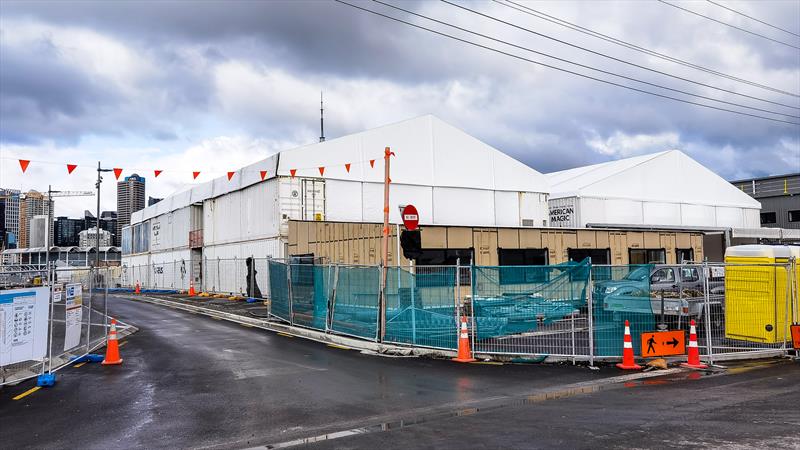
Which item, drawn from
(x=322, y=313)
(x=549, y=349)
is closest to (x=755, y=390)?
(x=549, y=349)

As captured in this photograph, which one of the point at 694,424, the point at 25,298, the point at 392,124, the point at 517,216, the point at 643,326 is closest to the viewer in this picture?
the point at 694,424

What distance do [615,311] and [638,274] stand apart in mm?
1016

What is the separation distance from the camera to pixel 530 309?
1259 cm

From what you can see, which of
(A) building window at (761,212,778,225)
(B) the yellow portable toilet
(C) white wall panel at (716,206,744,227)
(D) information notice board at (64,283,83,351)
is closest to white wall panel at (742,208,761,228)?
(C) white wall panel at (716,206,744,227)

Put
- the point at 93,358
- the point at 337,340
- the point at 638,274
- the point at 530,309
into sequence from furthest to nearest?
the point at 337,340, the point at 93,358, the point at 530,309, the point at 638,274

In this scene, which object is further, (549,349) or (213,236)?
(213,236)

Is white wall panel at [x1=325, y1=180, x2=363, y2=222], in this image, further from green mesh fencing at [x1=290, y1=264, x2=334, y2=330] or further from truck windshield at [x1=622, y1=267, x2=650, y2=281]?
truck windshield at [x1=622, y1=267, x2=650, y2=281]

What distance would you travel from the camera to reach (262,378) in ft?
34.3

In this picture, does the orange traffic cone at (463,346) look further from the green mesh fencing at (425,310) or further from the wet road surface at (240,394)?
the green mesh fencing at (425,310)

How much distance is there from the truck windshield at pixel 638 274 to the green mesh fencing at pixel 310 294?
7.66 m

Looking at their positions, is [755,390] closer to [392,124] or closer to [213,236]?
[392,124]

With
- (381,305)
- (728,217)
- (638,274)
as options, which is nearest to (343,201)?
(381,305)

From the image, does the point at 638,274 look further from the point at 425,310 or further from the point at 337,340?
the point at 337,340

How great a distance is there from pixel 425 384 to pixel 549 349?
3.62 m
